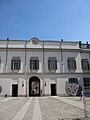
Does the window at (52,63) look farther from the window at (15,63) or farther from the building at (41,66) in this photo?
the window at (15,63)

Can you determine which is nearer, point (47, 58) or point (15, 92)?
point (15, 92)

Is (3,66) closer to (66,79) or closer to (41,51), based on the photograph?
(41,51)

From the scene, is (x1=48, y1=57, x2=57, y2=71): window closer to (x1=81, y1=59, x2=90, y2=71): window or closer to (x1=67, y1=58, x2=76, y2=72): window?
(x1=67, y1=58, x2=76, y2=72): window

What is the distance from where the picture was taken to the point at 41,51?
25750mm

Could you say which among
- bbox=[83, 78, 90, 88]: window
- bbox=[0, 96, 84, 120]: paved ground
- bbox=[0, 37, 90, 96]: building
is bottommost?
bbox=[0, 96, 84, 120]: paved ground

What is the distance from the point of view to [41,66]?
24.9m

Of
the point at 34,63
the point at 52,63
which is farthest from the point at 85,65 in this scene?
the point at 34,63

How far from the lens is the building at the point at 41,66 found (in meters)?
23.9

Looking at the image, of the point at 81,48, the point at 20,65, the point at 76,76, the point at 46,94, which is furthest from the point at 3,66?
the point at 81,48

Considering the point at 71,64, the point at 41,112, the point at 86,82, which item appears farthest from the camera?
the point at 71,64

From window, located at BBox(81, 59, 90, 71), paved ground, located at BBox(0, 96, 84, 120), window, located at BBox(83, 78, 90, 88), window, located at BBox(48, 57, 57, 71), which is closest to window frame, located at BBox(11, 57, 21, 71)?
window, located at BBox(48, 57, 57, 71)

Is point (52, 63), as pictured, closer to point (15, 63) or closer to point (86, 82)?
point (15, 63)

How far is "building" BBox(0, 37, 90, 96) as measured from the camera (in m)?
23.9

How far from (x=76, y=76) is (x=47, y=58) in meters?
6.37
